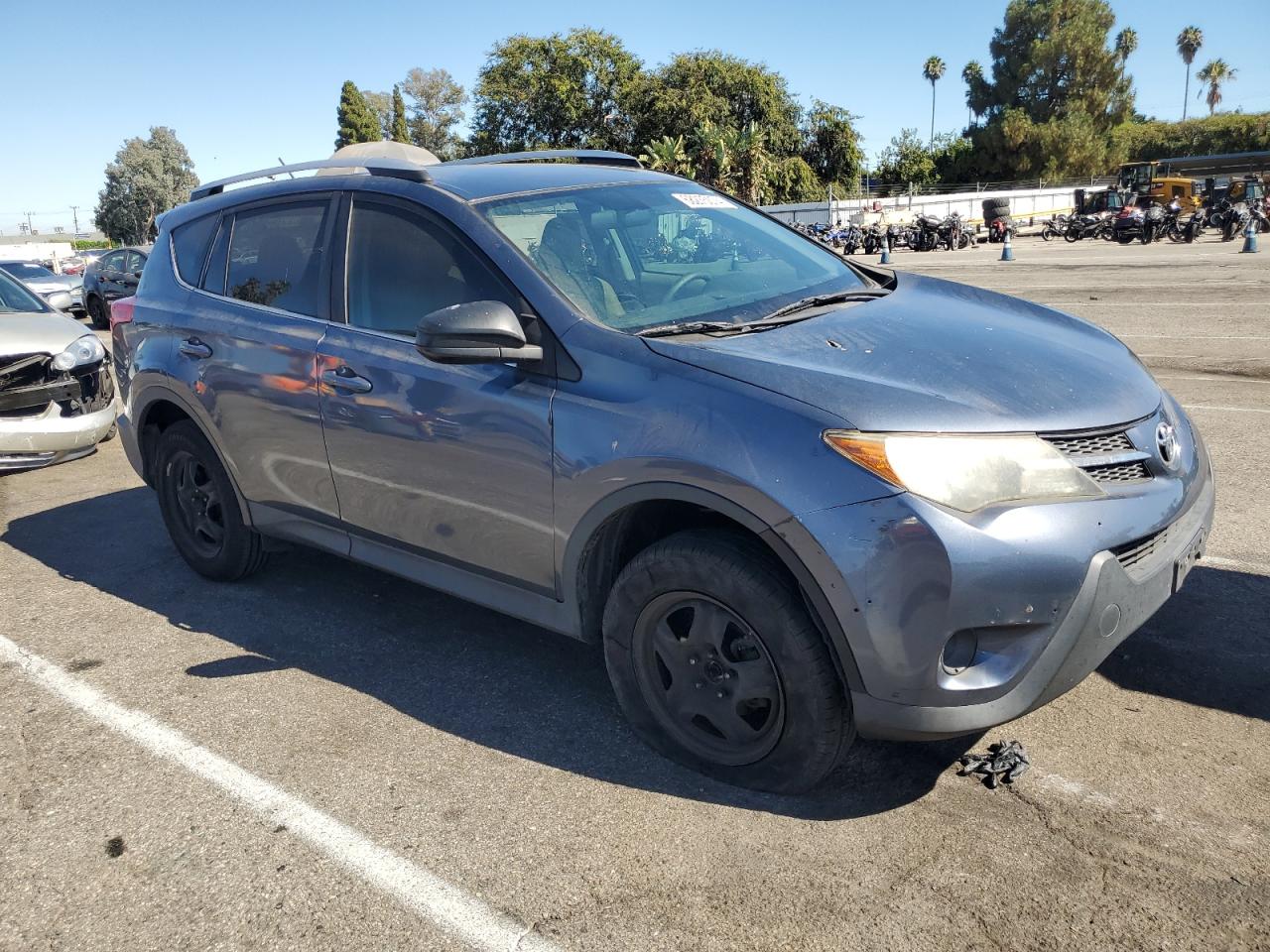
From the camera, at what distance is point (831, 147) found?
59.5 meters

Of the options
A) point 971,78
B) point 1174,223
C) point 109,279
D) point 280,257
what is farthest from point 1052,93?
point 280,257

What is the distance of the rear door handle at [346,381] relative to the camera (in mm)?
3631

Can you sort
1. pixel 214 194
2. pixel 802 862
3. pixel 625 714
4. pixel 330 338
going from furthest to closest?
pixel 214 194 → pixel 330 338 → pixel 625 714 → pixel 802 862

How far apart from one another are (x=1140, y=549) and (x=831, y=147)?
200 feet

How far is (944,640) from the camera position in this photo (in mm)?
2447

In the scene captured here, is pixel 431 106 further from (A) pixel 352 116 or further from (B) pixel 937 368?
(B) pixel 937 368

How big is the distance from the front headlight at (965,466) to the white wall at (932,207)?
35.9 m

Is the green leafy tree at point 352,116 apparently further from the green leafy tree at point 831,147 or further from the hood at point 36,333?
the hood at point 36,333

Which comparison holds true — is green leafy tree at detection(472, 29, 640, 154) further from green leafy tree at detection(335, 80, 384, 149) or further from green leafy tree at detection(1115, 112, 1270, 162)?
green leafy tree at detection(1115, 112, 1270, 162)

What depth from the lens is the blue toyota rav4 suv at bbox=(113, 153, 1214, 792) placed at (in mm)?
2488

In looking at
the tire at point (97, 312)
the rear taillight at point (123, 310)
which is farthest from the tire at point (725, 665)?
the tire at point (97, 312)

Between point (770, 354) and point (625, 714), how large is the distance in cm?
122

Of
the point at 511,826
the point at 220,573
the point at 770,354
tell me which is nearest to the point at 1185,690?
the point at 770,354

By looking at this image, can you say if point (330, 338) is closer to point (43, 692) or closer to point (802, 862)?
point (43, 692)
